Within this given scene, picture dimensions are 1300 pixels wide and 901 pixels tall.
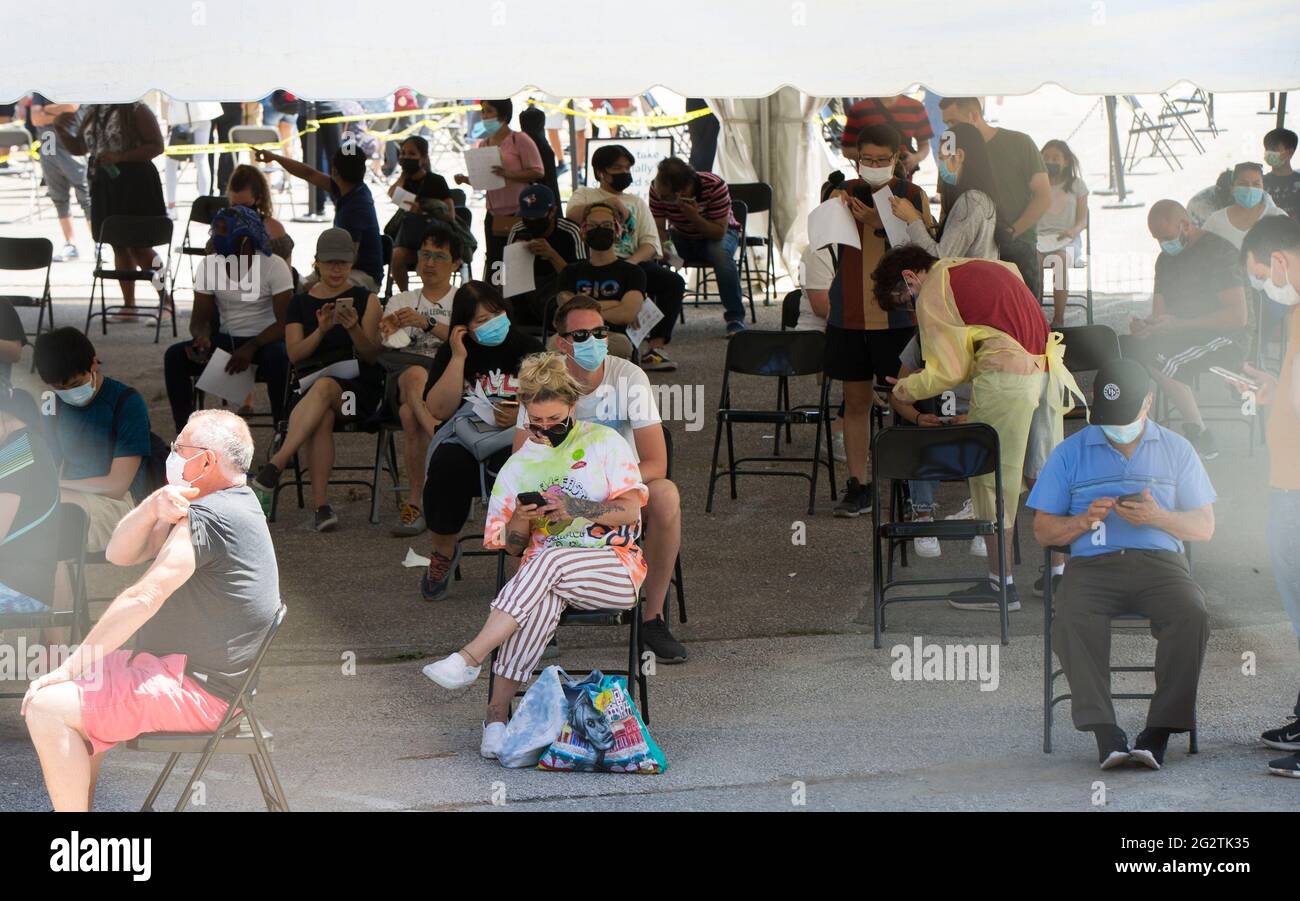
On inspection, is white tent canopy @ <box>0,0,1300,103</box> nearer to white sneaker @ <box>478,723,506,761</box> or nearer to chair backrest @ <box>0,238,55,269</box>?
white sneaker @ <box>478,723,506,761</box>

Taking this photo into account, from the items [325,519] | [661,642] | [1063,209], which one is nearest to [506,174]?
[1063,209]

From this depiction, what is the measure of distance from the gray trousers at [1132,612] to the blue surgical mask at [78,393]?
3558 mm

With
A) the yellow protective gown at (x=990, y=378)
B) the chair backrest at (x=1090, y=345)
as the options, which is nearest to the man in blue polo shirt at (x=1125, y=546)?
the yellow protective gown at (x=990, y=378)

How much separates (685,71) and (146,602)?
307 centimetres

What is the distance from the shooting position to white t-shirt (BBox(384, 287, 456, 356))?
8594 millimetres

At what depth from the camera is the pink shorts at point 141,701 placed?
459 centimetres

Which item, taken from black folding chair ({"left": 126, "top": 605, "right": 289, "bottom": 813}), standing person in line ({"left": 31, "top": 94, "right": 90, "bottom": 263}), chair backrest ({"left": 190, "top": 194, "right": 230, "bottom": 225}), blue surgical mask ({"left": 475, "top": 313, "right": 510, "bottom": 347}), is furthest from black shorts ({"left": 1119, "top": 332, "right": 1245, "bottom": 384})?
standing person in line ({"left": 31, "top": 94, "right": 90, "bottom": 263})

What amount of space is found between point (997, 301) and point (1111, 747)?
87.3 inches

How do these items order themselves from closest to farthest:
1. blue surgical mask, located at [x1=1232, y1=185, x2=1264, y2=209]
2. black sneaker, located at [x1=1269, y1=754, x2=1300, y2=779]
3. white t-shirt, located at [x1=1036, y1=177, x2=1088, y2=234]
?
black sneaker, located at [x1=1269, y1=754, x2=1300, y2=779], blue surgical mask, located at [x1=1232, y1=185, x2=1264, y2=209], white t-shirt, located at [x1=1036, y1=177, x2=1088, y2=234]

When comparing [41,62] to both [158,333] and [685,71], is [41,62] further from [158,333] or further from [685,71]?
[158,333]

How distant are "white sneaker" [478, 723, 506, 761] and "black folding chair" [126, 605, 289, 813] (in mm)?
789

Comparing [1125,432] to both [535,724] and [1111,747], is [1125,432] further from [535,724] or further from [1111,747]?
[535,724]

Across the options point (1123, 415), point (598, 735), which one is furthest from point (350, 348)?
point (1123, 415)

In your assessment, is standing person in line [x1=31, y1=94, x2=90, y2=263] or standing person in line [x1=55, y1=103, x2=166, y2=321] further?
standing person in line [x1=31, y1=94, x2=90, y2=263]
